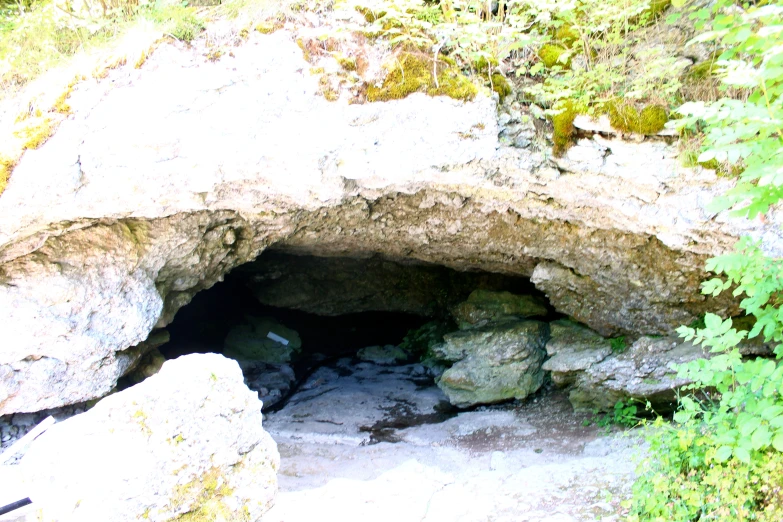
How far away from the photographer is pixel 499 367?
23.4ft

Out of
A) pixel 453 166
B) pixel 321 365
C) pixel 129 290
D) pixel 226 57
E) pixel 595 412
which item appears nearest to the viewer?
pixel 226 57

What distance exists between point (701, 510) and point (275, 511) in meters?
2.58

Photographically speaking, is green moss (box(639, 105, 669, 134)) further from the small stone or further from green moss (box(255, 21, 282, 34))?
the small stone

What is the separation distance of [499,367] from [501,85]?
4286 millimetres

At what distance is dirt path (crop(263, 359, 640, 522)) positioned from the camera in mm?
3701

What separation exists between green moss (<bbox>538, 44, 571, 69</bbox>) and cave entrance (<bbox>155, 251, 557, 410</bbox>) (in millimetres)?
4724

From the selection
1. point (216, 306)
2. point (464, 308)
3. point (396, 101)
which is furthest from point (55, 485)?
point (216, 306)

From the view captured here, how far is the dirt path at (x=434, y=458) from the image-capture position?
3.70m

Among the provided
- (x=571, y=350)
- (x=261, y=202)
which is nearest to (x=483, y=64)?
(x=261, y=202)

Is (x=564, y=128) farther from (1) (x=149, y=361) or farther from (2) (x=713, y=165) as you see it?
(1) (x=149, y=361)

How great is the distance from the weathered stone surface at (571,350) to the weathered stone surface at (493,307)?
1008 mm

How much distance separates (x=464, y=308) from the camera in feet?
27.3

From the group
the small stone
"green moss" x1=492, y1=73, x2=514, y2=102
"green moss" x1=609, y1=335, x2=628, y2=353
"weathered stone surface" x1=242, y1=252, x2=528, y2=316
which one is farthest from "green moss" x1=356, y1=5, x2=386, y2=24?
"weathered stone surface" x1=242, y1=252, x2=528, y2=316

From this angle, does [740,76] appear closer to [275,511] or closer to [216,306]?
[275,511]
